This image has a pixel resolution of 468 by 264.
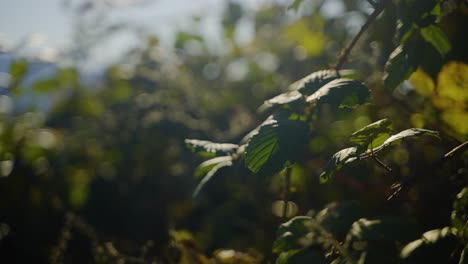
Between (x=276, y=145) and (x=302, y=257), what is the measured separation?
229 millimetres

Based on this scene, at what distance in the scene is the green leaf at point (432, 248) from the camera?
752 mm

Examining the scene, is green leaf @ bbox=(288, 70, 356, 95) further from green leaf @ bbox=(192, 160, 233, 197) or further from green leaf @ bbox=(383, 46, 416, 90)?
green leaf @ bbox=(192, 160, 233, 197)

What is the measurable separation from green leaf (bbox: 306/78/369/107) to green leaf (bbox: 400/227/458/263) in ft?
0.93

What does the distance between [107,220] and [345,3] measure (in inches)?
71.8

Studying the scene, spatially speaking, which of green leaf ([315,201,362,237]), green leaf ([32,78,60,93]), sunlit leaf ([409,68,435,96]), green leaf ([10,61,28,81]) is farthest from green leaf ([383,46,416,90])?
green leaf ([32,78,60,93])

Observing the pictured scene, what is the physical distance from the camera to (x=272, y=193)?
2.24 metres

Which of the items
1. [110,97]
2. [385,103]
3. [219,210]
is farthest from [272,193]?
[110,97]

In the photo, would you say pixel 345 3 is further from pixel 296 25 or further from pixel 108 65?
pixel 108 65

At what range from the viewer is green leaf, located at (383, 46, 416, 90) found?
3.10ft

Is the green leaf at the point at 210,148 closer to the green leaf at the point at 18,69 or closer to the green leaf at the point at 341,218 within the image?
the green leaf at the point at 341,218

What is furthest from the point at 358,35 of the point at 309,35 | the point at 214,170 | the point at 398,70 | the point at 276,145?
the point at 309,35

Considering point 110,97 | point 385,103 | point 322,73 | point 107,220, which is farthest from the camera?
point 110,97

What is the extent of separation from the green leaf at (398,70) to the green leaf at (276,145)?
22 cm

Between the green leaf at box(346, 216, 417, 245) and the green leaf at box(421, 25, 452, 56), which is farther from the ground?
the green leaf at box(421, 25, 452, 56)
